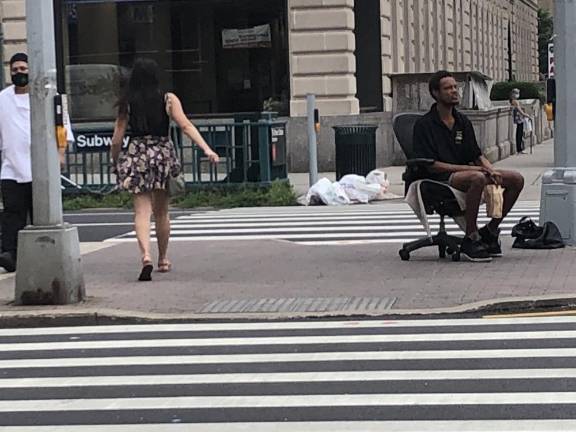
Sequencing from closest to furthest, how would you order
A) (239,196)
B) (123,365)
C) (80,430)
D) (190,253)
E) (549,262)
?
(80,430) → (123,365) → (549,262) → (190,253) → (239,196)

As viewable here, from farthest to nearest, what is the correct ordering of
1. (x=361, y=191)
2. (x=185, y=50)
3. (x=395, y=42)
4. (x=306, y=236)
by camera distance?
1. (x=395, y=42)
2. (x=185, y=50)
3. (x=361, y=191)
4. (x=306, y=236)

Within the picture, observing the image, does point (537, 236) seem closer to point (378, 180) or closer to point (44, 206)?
point (44, 206)

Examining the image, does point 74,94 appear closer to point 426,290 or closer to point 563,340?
point 426,290

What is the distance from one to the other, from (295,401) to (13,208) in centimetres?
555

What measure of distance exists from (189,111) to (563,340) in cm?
1980

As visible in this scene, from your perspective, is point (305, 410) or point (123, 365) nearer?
point (305, 410)

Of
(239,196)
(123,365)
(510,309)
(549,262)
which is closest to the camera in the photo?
(123,365)

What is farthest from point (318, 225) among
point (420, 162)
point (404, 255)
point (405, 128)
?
point (420, 162)

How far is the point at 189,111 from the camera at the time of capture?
26344 mm

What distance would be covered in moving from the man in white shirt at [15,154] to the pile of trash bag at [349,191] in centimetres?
784

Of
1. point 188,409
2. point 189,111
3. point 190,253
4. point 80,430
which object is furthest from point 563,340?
point 189,111

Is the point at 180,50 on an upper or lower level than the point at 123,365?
upper

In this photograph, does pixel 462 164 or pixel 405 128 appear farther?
pixel 405 128

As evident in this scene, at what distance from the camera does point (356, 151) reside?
65.8 feet
